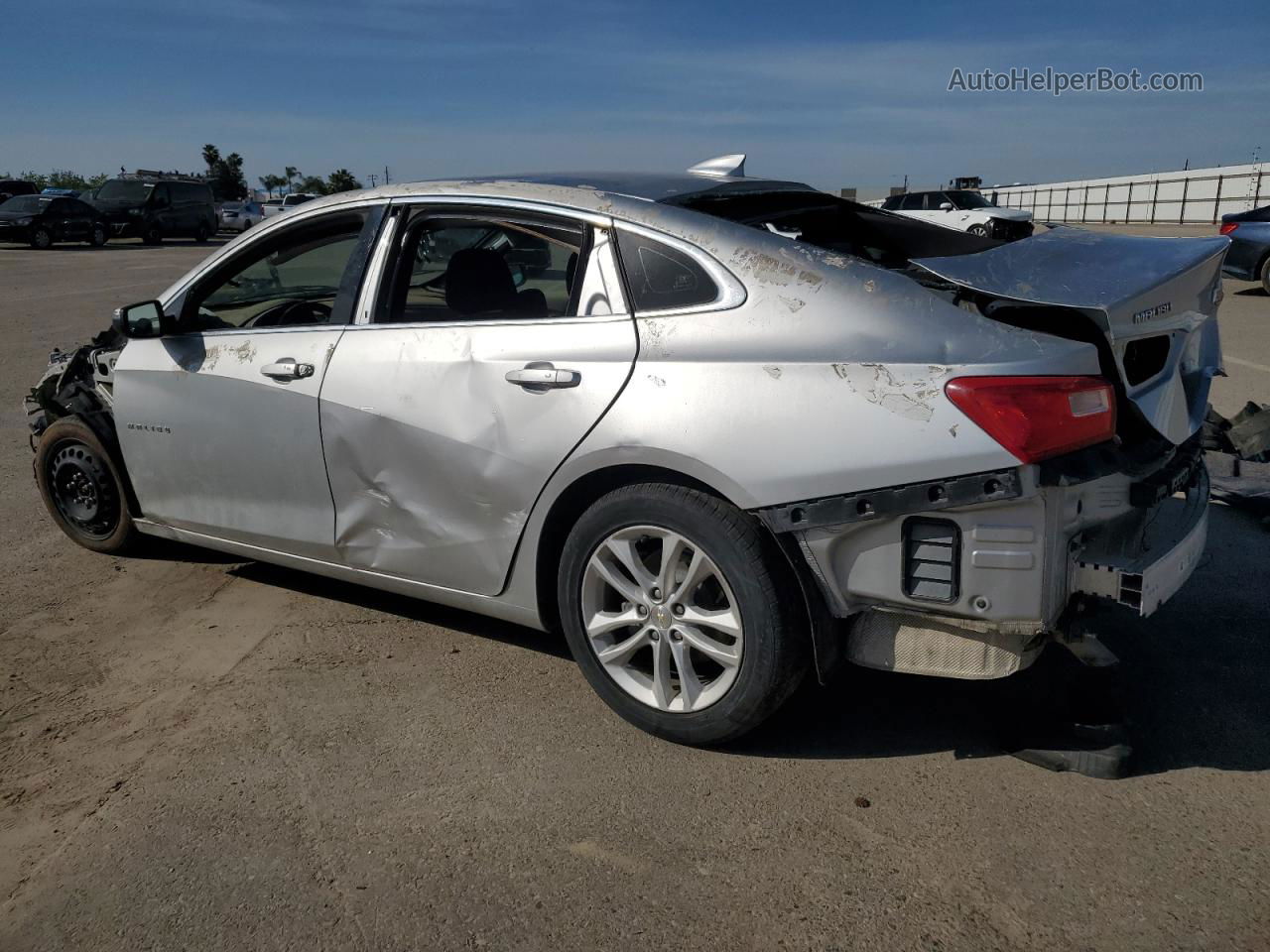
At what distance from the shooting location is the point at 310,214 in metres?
4.14

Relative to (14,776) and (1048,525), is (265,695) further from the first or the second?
(1048,525)

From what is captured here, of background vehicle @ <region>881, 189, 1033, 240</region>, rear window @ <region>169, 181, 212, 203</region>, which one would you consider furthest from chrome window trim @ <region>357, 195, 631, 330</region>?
rear window @ <region>169, 181, 212, 203</region>

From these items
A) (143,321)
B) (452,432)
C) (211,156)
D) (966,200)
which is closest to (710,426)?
(452,432)

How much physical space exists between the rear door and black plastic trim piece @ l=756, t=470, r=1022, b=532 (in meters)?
0.66

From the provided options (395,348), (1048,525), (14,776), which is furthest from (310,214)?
(1048,525)

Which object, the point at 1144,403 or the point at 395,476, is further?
the point at 395,476

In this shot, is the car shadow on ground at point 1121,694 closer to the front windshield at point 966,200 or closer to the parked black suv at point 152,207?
the front windshield at point 966,200

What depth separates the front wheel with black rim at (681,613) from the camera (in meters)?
3.01

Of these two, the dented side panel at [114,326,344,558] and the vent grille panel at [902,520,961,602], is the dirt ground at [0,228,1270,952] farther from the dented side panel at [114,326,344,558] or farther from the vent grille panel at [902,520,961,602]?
the vent grille panel at [902,520,961,602]

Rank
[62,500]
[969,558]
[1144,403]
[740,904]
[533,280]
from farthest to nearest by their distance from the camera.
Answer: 1. [62,500]
2. [533,280]
3. [1144,403]
4. [969,558]
5. [740,904]

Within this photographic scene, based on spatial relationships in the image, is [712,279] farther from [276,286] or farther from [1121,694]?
[276,286]

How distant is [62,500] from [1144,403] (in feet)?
15.2

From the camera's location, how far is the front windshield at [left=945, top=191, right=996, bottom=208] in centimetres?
2547

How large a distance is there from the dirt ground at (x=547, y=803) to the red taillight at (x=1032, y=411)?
1.03 metres
